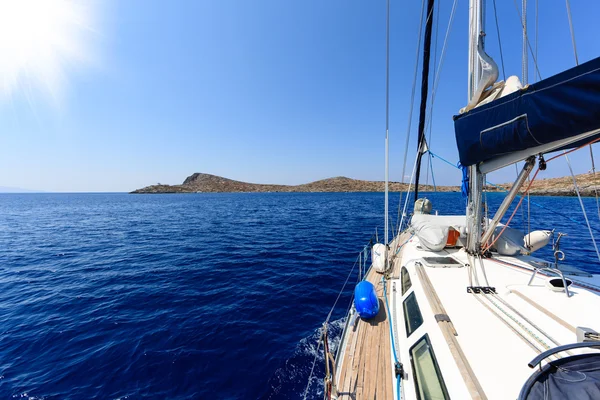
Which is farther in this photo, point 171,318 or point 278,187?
point 278,187

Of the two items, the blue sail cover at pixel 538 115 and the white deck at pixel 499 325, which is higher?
the blue sail cover at pixel 538 115

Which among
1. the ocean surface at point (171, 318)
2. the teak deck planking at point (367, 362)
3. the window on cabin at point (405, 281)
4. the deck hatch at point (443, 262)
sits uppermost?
the deck hatch at point (443, 262)

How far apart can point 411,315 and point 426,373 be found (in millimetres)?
1390

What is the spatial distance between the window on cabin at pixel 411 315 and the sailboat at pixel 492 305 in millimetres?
33

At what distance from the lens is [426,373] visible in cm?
335

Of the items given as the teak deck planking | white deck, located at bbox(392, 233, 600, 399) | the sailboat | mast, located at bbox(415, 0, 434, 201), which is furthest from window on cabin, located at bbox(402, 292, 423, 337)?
mast, located at bbox(415, 0, 434, 201)

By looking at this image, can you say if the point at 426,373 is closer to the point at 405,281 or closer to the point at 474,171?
the point at 405,281

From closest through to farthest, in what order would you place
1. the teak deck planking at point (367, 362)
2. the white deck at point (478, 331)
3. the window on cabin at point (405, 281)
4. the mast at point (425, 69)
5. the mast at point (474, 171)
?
the white deck at point (478, 331), the teak deck planking at point (367, 362), the window on cabin at point (405, 281), the mast at point (474, 171), the mast at point (425, 69)

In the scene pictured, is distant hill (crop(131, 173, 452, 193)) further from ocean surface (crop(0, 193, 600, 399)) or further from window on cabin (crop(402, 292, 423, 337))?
window on cabin (crop(402, 292, 423, 337))

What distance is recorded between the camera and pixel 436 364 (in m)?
3.23

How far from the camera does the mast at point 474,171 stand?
230 inches

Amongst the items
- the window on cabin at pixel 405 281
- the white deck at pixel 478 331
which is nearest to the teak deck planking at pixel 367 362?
the white deck at pixel 478 331

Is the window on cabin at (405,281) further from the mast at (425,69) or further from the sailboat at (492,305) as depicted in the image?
the mast at (425,69)

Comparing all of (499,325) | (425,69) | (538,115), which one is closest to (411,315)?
(499,325)
